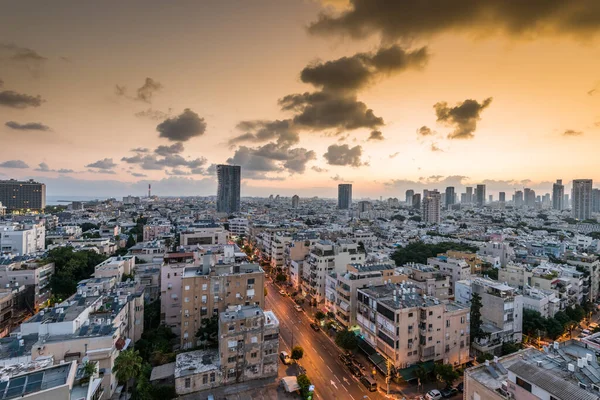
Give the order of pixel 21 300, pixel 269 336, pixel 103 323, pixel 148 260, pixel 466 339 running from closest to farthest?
pixel 103 323 → pixel 269 336 → pixel 466 339 → pixel 21 300 → pixel 148 260

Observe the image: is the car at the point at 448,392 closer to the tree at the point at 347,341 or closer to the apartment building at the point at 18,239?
the tree at the point at 347,341

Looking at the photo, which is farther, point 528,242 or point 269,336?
point 528,242

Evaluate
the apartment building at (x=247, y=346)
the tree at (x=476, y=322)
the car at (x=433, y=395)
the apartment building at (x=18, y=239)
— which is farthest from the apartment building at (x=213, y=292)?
the apartment building at (x=18, y=239)

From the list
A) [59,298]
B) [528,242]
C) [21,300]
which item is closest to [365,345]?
[59,298]

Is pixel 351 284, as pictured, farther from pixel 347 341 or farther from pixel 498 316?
pixel 498 316

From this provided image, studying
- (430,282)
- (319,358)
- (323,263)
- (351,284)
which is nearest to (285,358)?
(319,358)

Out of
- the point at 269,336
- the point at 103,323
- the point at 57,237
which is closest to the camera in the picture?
the point at 103,323

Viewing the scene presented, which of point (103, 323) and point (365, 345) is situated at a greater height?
point (103, 323)

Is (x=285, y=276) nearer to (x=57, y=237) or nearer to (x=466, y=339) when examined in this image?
(x=466, y=339)
